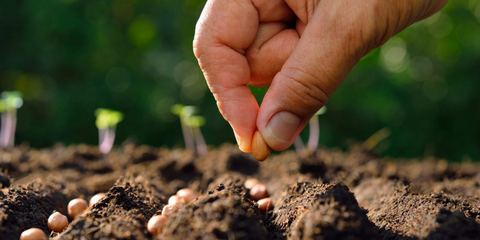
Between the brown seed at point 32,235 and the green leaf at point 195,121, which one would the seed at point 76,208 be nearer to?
the brown seed at point 32,235

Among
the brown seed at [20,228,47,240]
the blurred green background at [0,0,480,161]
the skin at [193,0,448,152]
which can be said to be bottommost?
the blurred green background at [0,0,480,161]

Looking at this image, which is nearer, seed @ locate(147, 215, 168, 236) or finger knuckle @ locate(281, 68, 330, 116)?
seed @ locate(147, 215, 168, 236)

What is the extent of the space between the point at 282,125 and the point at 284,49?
14.0 inches

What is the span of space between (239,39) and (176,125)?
405 cm

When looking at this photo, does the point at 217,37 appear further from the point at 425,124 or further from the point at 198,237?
the point at 425,124

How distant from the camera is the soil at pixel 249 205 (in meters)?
0.83

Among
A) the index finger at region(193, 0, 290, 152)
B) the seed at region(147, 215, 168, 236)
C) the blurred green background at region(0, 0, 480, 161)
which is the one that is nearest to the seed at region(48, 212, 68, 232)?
the seed at region(147, 215, 168, 236)

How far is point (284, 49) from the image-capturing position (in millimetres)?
1399

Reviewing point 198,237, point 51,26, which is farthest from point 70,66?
point 198,237

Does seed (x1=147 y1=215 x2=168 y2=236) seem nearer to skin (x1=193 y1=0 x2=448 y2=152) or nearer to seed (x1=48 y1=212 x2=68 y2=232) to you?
seed (x1=48 y1=212 x2=68 y2=232)

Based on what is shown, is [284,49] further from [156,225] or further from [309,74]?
[156,225]

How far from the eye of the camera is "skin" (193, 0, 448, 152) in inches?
42.8

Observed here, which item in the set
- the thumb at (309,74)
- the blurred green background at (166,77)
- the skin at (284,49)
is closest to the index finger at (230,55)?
the skin at (284,49)

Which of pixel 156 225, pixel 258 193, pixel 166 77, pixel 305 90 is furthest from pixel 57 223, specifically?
pixel 166 77
